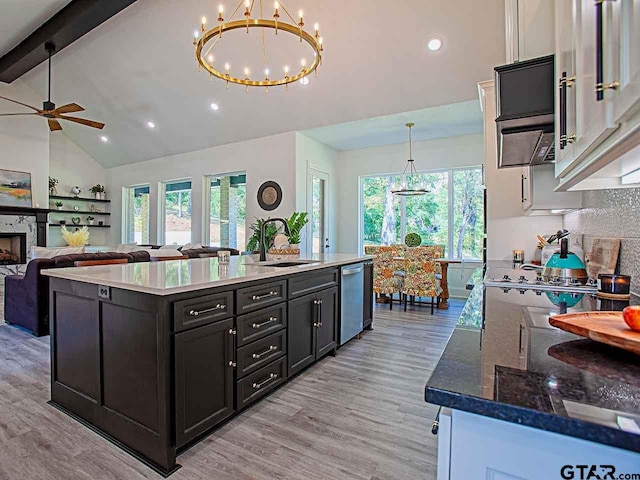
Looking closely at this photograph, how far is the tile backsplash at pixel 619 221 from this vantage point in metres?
1.46

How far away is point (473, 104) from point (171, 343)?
4814mm

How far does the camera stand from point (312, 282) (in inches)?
114

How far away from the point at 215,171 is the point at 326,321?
17.0ft

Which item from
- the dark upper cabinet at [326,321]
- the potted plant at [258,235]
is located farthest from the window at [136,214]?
the dark upper cabinet at [326,321]

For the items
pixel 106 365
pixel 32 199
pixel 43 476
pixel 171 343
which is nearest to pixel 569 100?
pixel 171 343

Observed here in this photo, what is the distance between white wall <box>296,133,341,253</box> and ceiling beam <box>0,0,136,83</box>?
3.13 metres

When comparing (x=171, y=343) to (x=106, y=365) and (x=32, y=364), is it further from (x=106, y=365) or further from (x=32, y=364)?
(x=32, y=364)

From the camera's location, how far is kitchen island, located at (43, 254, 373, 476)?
1704 millimetres

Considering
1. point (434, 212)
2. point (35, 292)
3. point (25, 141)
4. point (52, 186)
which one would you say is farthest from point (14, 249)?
point (434, 212)

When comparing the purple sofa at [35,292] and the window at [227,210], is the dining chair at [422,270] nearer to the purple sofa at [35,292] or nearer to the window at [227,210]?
the window at [227,210]

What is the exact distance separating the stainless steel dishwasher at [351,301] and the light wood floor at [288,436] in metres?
Result: 0.49

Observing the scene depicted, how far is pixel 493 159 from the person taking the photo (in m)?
3.57

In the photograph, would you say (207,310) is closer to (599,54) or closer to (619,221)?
(599,54)

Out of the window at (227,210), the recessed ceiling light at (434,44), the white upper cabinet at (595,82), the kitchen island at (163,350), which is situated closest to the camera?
the white upper cabinet at (595,82)
